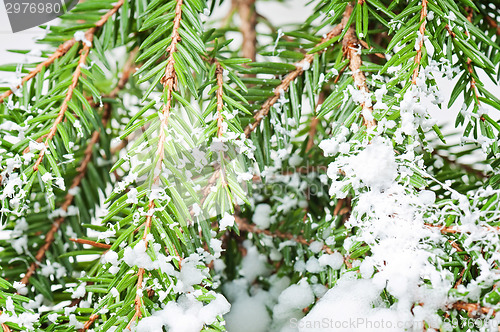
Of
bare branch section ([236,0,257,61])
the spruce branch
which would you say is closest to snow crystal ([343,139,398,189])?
the spruce branch

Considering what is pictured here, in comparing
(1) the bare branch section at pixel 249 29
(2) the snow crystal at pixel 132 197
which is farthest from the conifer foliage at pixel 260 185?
(1) the bare branch section at pixel 249 29

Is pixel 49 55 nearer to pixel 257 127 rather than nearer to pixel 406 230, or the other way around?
pixel 257 127

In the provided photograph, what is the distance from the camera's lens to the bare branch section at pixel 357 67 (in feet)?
1.17

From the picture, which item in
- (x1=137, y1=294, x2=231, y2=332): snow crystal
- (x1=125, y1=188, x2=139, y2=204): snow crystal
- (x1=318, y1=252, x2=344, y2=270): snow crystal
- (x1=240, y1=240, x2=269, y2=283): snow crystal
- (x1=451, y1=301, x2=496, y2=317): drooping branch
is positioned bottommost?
(x1=240, y1=240, x2=269, y2=283): snow crystal

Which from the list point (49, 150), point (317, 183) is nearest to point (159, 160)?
point (49, 150)

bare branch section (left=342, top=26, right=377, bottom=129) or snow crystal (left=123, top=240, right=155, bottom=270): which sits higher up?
bare branch section (left=342, top=26, right=377, bottom=129)

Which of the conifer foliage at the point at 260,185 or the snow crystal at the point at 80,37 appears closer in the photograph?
the conifer foliage at the point at 260,185

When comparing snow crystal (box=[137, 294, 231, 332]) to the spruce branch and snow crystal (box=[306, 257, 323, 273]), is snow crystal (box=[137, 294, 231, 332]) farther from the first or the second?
the spruce branch

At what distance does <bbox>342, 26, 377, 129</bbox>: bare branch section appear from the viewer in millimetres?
358

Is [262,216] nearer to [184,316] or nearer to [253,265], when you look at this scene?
[253,265]

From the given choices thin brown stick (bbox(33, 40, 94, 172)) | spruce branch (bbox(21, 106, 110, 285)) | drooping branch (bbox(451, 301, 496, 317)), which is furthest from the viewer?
spruce branch (bbox(21, 106, 110, 285))

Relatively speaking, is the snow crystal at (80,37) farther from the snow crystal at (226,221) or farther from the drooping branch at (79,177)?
the snow crystal at (226,221)

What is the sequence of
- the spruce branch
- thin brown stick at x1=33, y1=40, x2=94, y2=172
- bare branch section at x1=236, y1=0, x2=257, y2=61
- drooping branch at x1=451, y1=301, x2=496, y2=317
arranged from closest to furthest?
drooping branch at x1=451, y1=301, x2=496, y2=317, thin brown stick at x1=33, y1=40, x2=94, y2=172, the spruce branch, bare branch section at x1=236, y1=0, x2=257, y2=61

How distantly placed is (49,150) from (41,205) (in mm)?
149
